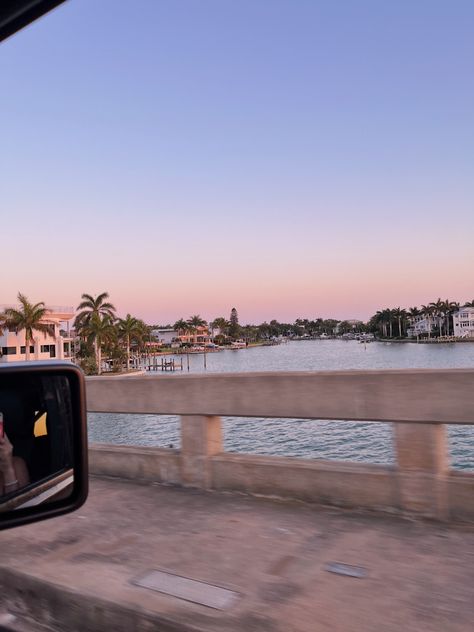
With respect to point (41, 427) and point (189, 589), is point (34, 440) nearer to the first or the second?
point (41, 427)

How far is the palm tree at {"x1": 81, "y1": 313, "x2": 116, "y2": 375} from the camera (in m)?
82.8

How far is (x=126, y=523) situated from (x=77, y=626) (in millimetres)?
1260

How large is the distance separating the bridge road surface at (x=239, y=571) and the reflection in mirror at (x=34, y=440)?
1527mm

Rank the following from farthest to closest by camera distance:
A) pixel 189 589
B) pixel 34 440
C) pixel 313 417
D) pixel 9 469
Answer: pixel 313 417
pixel 189 589
pixel 34 440
pixel 9 469

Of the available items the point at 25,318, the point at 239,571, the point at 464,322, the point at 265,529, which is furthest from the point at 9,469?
the point at 464,322

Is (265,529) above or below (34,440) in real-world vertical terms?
below

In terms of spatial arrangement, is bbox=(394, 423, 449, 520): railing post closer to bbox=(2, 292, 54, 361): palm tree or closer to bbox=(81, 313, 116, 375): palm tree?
bbox=(2, 292, 54, 361): palm tree

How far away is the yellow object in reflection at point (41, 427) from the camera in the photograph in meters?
1.87

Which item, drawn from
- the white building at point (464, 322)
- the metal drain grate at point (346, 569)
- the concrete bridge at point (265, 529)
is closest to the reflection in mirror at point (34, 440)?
the concrete bridge at point (265, 529)

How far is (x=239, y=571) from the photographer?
11.5 feet

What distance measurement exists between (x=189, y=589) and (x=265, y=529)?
3.40 ft

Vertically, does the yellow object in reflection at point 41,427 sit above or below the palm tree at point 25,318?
below

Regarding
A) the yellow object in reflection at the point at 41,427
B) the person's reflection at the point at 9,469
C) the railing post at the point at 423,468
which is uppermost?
the yellow object in reflection at the point at 41,427

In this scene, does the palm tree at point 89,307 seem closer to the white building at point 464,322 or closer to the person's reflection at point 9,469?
the person's reflection at point 9,469
